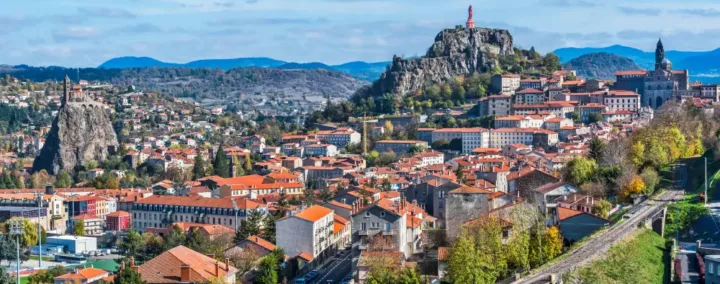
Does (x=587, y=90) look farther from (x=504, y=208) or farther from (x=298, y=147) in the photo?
(x=504, y=208)

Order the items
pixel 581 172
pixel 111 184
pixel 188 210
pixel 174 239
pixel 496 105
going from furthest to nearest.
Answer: pixel 496 105
pixel 111 184
pixel 188 210
pixel 174 239
pixel 581 172

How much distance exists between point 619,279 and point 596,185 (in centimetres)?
1145

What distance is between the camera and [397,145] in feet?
246

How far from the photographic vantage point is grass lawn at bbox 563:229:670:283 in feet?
89.1

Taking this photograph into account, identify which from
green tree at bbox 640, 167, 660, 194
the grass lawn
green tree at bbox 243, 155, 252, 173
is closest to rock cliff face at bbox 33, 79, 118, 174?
green tree at bbox 243, 155, 252, 173

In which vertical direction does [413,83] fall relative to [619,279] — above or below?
above

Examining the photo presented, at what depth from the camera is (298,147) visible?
79.2 m

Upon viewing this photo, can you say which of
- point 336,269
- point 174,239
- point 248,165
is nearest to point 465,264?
point 336,269

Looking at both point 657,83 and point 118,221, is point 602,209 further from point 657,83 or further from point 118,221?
point 657,83

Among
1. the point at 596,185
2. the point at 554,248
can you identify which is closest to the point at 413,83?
the point at 596,185

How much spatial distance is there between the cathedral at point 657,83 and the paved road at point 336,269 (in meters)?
44.9

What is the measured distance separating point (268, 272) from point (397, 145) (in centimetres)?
4282

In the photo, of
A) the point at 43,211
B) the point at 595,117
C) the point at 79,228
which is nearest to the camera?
the point at 79,228

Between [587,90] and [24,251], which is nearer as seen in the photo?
[24,251]
